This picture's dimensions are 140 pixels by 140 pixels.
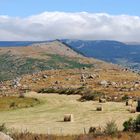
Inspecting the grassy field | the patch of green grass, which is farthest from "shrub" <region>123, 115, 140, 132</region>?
the patch of green grass

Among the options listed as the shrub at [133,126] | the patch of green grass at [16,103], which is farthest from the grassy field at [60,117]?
the shrub at [133,126]

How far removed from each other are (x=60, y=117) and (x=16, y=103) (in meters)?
23.1

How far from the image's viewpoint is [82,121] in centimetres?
6028

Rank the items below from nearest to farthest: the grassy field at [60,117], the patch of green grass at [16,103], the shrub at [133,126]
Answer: the shrub at [133,126] < the grassy field at [60,117] < the patch of green grass at [16,103]

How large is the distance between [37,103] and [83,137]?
47844mm

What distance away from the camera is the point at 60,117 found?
65500 millimetres

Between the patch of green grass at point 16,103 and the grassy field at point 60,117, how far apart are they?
322 centimetres

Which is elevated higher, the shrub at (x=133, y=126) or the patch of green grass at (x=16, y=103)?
the shrub at (x=133, y=126)

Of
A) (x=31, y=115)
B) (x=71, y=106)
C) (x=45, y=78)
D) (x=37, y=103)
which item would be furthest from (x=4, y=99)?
(x=45, y=78)

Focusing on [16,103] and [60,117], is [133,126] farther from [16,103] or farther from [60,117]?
[16,103]

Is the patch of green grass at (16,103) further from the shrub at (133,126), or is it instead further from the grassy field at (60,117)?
the shrub at (133,126)

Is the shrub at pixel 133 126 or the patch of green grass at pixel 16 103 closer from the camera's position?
the shrub at pixel 133 126

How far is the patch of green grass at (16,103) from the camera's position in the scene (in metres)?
84.0

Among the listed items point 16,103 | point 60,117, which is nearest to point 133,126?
point 60,117
